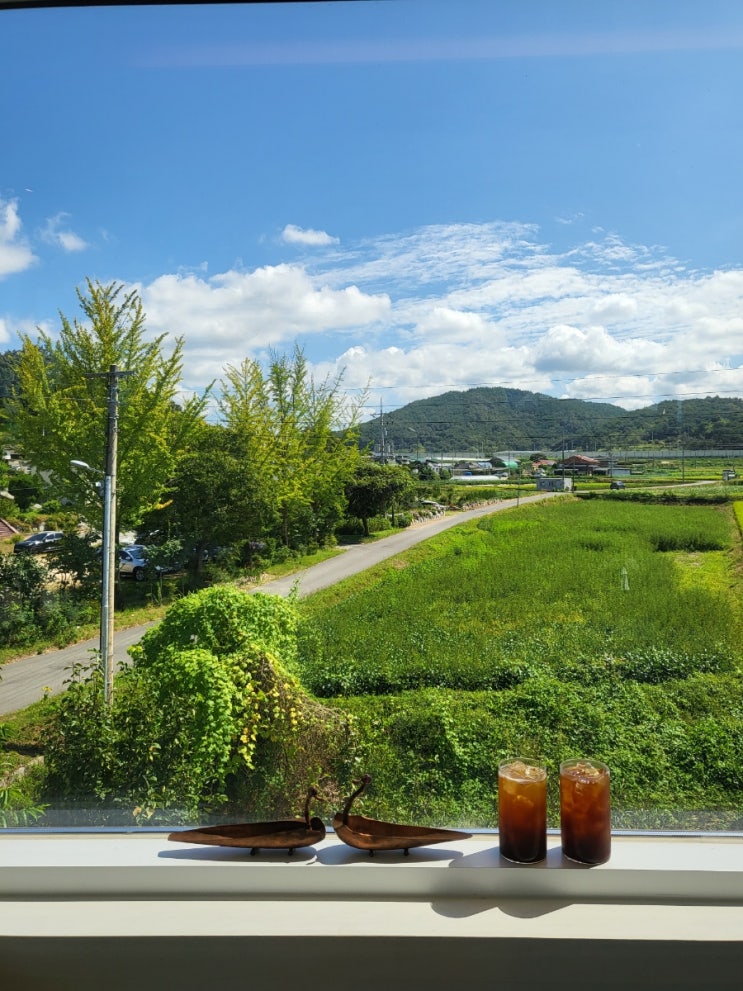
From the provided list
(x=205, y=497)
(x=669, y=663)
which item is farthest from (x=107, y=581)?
(x=669, y=663)

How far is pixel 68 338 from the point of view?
169cm

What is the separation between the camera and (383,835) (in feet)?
3.83

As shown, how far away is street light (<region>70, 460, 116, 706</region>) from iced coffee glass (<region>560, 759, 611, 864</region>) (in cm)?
103

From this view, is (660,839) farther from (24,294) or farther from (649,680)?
(24,294)

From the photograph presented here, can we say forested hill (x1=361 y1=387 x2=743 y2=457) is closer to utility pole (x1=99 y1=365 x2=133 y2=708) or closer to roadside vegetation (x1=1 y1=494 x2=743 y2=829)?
roadside vegetation (x1=1 y1=494 x2=743 y2=829)

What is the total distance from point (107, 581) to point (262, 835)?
741 mm

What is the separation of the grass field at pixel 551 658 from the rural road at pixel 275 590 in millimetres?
35

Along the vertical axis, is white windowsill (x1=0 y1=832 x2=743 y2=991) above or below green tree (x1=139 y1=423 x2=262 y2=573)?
below

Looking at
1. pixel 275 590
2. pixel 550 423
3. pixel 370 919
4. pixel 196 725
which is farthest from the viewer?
pixel 275 590

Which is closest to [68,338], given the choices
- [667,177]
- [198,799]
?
[198,799]

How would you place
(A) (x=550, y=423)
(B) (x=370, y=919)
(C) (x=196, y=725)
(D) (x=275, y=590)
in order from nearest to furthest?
(B) (x=370, y=919) → (C) (x=196, y=725) → (A) (x=550, y=423) → (D) (x=275, y=590)

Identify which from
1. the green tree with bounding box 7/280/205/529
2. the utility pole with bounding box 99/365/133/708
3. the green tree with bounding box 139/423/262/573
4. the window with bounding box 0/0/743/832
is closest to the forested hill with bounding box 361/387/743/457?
the window with bounding box 0/0/743/832

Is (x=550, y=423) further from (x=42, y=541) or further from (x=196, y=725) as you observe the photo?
(x=42, y=541)

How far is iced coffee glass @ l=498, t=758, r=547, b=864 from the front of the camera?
109 cm
